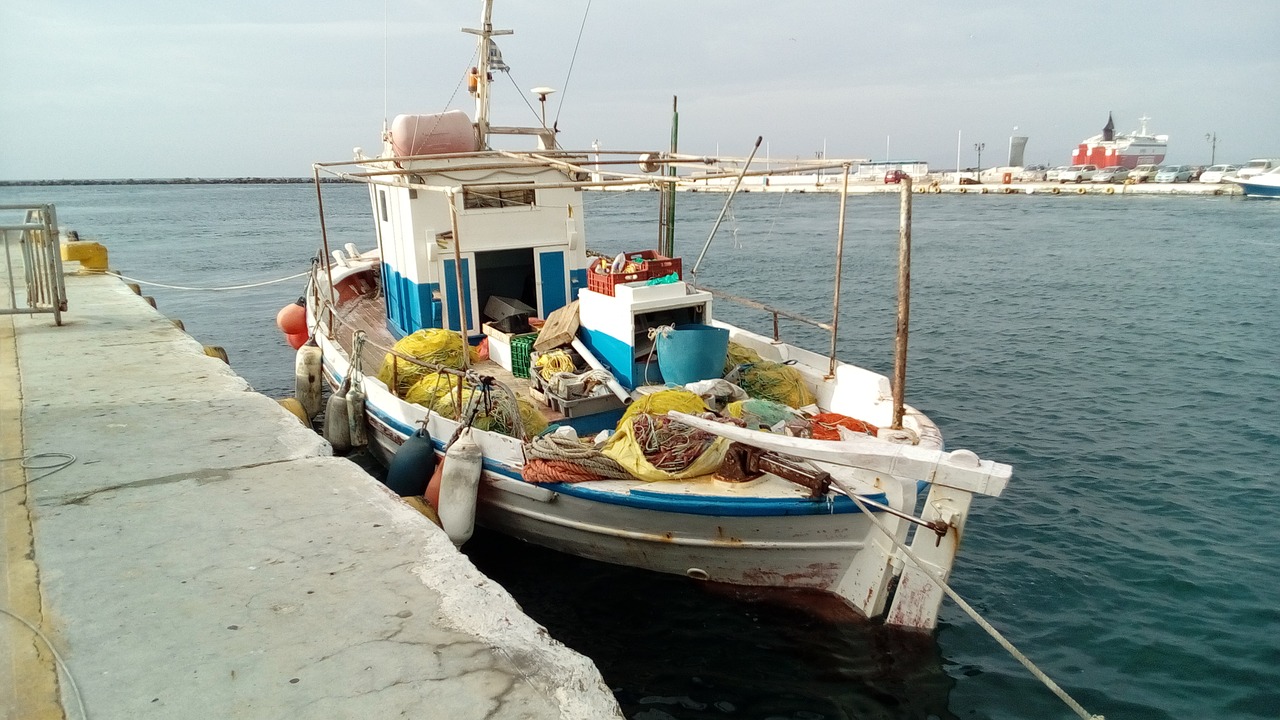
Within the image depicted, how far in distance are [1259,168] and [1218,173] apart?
5.12m

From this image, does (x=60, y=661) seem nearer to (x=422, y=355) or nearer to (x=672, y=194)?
(x=422, y=355)

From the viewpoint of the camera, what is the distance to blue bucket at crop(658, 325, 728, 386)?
8055mm

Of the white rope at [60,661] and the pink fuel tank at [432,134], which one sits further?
the pink fuel tank at [432,134]

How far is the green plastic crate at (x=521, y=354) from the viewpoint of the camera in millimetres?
9352

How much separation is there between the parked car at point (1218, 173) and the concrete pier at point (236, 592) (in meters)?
89.9

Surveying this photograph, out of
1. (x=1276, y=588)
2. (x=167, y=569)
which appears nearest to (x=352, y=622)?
(x=167, y=569)

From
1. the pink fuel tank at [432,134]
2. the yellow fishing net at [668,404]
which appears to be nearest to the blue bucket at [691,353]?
the yellow fishing net at [668,404]

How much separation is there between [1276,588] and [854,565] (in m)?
4.47

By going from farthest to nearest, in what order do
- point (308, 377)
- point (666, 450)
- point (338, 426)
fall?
1. point (308, 377)
2. point (338, 426)
3. point (666, 450)

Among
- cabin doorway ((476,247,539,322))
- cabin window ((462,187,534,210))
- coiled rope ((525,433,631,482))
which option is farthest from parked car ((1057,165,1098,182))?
coiled rope ((525,433,631,482))

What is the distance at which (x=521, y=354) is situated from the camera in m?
9.38

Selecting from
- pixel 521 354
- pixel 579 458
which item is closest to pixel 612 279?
pixel 521 354

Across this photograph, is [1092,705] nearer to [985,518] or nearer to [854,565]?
[854,565]

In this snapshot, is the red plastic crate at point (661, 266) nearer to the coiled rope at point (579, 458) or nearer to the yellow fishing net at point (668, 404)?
the yellow fishing net at point (668, 404)
